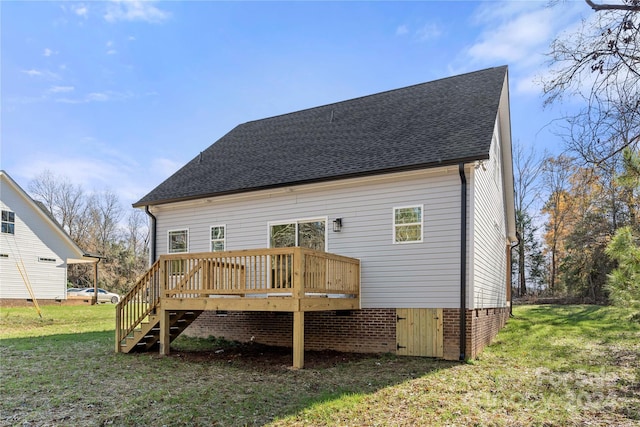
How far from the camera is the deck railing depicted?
852cm

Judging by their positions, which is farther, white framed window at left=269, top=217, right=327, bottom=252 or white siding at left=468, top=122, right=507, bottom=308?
white framed window at left=269, top=217, right=327, bottom=252

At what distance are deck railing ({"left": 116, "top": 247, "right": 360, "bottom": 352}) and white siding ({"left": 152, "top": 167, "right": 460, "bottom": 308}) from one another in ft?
2.00

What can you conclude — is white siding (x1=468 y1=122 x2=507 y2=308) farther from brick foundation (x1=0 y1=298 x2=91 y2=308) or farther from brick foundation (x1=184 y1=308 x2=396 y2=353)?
brick foundation (x1=0 y1=298 x2=91 y2=308)

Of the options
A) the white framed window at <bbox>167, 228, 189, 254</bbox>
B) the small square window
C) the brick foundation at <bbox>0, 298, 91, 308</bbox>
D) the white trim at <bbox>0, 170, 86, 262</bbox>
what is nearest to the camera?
the white framed window at <bbox>167, 228, 189, 254</bbox>

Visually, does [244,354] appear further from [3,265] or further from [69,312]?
[3,265]

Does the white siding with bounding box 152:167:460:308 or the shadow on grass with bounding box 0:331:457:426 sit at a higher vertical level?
the white siding with bounding box 152:167:460:308

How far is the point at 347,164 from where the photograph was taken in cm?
1087

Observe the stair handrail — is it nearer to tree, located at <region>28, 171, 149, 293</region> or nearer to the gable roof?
the gable roof

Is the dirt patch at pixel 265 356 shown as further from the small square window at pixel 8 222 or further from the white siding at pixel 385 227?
the small square window at pixel 8 222

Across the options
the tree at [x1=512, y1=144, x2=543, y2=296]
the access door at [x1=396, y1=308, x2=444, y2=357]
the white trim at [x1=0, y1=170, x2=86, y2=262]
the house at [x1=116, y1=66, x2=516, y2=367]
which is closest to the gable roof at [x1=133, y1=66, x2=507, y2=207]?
the house at [x1=116, y1=66, x2=516, y2=367]

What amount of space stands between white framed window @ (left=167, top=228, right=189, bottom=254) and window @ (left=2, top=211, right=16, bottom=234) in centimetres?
1258

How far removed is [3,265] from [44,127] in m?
9.24

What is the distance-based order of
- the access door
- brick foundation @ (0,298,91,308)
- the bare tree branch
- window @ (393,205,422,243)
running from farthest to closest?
brick foundation @ (0,298,91,308), window @ (393,205,422,243), the access door, the bare tree branch

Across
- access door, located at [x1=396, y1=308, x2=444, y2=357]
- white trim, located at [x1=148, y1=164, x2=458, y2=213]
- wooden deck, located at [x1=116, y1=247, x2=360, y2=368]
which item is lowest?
access door, located at [x1=396, y1=308, x2=444, y2=357]
